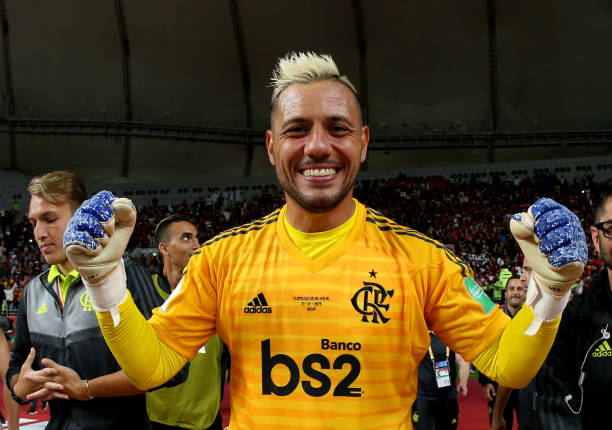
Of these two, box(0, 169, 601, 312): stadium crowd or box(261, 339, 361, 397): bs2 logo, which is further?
box(0, 169, 601, 312): stadium crowd

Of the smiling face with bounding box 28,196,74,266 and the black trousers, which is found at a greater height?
the smiling face with bounding box 28,196,74,266

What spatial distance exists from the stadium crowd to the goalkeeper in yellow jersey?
18546 millimetres

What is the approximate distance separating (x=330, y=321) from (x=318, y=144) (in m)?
0.63

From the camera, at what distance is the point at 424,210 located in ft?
81.8

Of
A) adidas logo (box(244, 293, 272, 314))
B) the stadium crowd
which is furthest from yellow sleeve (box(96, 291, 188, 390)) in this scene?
the stadium crowd

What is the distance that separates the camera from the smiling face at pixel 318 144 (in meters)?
2.10

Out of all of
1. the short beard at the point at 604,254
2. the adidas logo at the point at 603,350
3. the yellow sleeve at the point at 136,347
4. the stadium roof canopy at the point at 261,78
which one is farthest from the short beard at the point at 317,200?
the stadium roof canopy at the point at 261,78

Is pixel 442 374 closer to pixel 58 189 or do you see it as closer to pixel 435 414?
pixel 435 414

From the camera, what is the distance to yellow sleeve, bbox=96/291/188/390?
194 centimetres

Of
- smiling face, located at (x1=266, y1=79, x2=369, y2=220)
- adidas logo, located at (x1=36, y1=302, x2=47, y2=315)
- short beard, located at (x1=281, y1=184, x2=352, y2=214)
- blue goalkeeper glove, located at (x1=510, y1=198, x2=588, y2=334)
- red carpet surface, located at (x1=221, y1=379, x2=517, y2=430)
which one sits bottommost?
red carpet surface, located at (x1=221, y1=379, x2=517, y2=430)

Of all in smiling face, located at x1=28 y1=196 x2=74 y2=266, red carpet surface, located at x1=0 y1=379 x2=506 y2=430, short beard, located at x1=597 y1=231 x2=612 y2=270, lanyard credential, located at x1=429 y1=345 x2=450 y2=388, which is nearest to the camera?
short beard, located at x1=597 y1=231 x2=612 y2=270

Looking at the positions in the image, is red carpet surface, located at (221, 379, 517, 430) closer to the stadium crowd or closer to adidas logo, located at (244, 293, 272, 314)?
adidas logo, located at (244, 293, 272, 314)

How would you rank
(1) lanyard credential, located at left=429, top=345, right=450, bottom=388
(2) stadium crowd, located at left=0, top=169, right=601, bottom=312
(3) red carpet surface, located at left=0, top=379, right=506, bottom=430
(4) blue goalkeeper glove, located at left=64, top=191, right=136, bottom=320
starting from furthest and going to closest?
(2) stadium crowd, located at left=0, top=169, right=601, bottom=312 → (3) red carpet surface, located at left=0, top=379, right=506, bottom=430 → (1) lanyard credential, located at left=429, top=345, right=450, bottom=388 → (4) blue goalkeeper glove, located at left=64, top=191, right=136, bottom=320

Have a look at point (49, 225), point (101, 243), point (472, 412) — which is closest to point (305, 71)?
point (101, 243)
